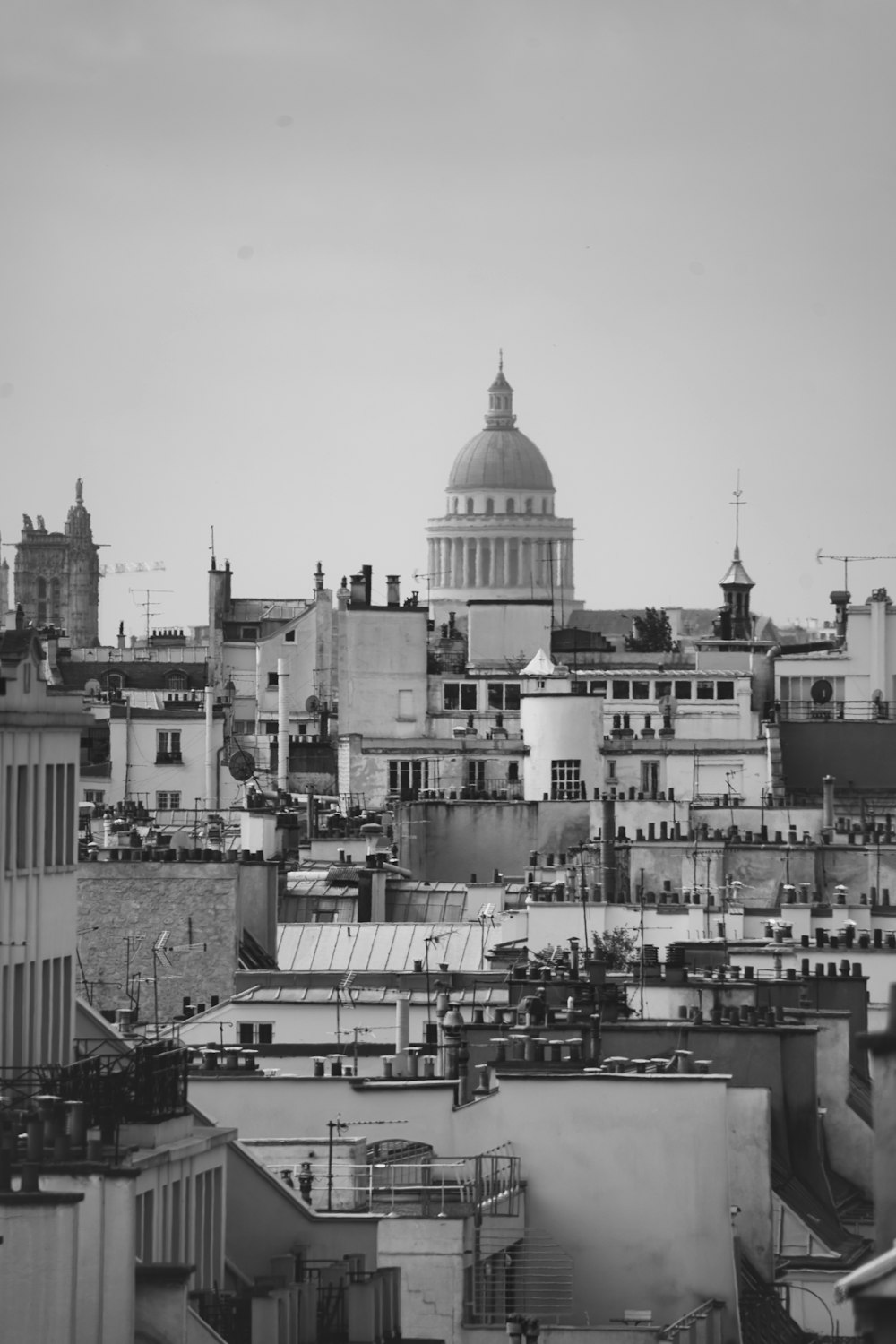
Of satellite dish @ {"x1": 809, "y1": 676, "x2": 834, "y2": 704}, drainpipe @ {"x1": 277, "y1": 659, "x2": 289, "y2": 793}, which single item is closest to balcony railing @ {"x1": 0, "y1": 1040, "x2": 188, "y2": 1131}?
drainpipe @ {"x1": 277, "y1": 659, "x2": 289, "y2": 793}

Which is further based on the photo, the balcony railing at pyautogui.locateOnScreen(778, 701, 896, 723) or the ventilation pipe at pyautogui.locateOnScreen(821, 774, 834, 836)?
Answer: the balcony railing at pyautogui.locateOnScreen(778, 701, 896, 723)

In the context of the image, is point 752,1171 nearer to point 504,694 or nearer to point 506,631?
point 504,694

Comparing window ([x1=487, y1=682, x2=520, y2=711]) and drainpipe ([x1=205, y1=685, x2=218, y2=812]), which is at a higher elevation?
window ([x1=487, y1=682, x2=520, y2=711])

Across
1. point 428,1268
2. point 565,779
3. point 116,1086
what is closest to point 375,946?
point 428,1268

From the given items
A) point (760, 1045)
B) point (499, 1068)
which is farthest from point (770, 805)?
point (499, 1068)

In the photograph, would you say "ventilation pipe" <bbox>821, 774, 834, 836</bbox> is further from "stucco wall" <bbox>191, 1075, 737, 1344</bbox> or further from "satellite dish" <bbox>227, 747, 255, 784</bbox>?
"stucco wall" <bbox>191, 1075, 737, 1344</bbox>

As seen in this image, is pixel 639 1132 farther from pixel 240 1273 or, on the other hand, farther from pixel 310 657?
pixel 310 657

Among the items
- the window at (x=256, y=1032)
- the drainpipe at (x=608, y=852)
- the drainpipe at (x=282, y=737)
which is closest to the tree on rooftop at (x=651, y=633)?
the drainpipe at (x=282, y=737)
